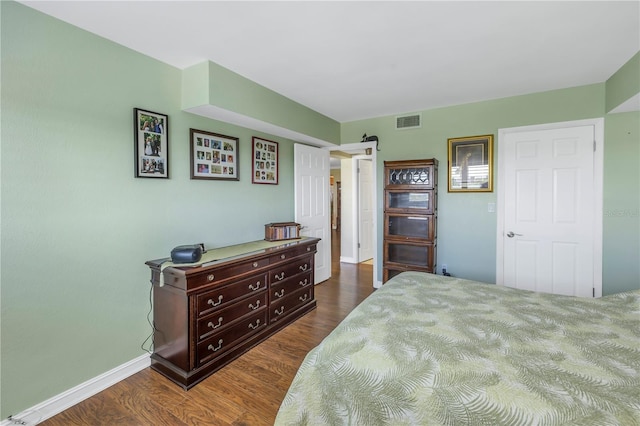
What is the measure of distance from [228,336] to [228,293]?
1.18 ft

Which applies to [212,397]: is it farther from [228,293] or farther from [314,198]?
[314,198]

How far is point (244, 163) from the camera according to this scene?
3.17 m

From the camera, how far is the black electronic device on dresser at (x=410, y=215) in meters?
3.53

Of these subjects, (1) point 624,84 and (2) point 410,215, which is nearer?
(1) point 624,84

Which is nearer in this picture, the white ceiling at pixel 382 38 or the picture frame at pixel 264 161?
the white ceiling at pixel 382 38

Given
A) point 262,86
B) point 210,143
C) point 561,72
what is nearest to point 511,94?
point 561,72

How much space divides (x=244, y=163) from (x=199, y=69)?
3.33 ft

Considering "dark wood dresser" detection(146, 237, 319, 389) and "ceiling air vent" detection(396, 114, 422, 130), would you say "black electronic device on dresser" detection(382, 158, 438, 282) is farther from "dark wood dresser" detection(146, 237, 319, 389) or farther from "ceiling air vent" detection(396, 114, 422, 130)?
"dark wood dresser" detection(146, 237, 319, 389)

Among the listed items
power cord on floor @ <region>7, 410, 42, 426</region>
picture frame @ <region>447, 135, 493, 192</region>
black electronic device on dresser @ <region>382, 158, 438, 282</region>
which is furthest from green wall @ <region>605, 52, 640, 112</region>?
power cord on floor @ <region>7, 410, 42, 426</region>

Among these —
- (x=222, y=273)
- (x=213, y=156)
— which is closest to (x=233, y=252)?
(x=222, y=273)

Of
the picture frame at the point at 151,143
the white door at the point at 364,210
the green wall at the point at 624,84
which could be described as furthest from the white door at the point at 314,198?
the green wall at the point at 624,84

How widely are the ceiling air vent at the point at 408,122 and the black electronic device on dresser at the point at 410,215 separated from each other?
62cm

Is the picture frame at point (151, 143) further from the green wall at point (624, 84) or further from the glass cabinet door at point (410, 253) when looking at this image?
the green wall at point (624, 84)

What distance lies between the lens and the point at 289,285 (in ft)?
10.1
